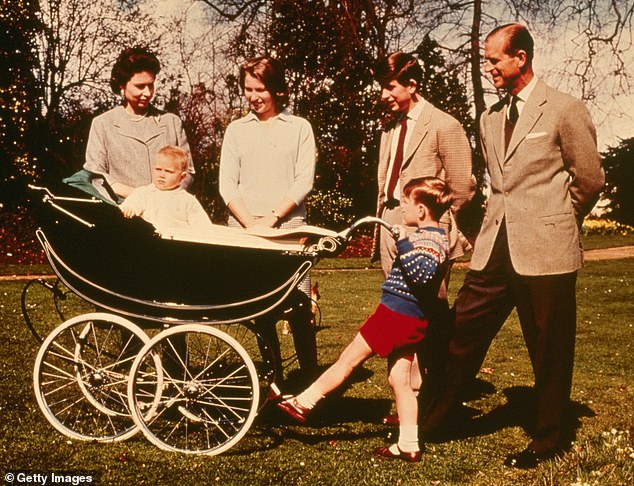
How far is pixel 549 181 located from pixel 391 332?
3.89 ft

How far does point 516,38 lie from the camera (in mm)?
4004

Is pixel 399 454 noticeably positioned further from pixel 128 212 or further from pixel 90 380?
pixel 128 212

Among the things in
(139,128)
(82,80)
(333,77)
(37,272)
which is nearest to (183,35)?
(82,80)

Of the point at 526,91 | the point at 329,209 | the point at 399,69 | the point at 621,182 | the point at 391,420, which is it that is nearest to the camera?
the point at 526,91

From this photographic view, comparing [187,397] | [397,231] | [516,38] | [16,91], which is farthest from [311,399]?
[16,91]

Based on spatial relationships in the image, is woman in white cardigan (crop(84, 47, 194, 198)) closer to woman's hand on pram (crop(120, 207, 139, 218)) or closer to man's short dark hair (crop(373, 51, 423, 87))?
woman's hand on pram (crop(120, 207, 139, 218))

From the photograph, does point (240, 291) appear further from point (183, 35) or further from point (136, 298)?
point (183, 35)

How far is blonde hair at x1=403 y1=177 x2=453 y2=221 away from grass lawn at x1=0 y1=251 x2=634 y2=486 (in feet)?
4.31

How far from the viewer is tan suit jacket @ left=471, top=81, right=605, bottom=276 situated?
3.93 metres

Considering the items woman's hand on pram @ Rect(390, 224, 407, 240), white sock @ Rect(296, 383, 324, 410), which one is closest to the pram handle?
woman's hand on pram @ Rect(390, 224, 407, 240)

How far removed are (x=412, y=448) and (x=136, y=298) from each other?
174 centimetres

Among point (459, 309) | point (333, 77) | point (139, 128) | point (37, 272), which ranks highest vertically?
point (333, 77)

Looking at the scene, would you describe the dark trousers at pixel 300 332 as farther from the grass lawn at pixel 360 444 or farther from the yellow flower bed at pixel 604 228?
the yellow flower bed at pixel 604 228

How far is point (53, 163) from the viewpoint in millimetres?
24922
